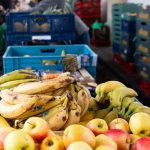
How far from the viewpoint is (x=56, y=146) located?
1.14 metres

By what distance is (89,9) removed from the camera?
26.9 ft

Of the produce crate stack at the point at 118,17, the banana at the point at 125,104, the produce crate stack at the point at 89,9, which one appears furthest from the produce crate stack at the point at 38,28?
the produce crate stack at the point at 89,9

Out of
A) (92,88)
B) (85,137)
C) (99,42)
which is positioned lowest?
(99,42)

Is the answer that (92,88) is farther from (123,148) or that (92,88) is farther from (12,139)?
(12,139)

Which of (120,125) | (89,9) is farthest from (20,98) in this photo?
(89,9)

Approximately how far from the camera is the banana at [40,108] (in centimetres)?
139

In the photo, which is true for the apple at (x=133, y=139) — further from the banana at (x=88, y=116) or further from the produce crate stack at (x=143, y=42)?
the produce crate stack at (x=143, y=42)

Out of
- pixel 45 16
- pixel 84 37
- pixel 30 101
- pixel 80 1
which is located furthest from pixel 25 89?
pixel 80 1

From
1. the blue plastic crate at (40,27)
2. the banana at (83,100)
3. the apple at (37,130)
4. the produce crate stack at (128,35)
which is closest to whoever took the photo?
the apple at (37,130)

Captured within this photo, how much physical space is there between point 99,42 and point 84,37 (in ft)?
10.9

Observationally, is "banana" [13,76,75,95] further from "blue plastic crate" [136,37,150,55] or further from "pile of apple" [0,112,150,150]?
"blue plastic crate" [136,37,150,55]

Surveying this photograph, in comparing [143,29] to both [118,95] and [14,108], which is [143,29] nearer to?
[118,95]

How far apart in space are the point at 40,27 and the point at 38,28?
0.03 m

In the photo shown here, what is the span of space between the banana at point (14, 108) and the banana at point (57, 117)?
91 millimetres
